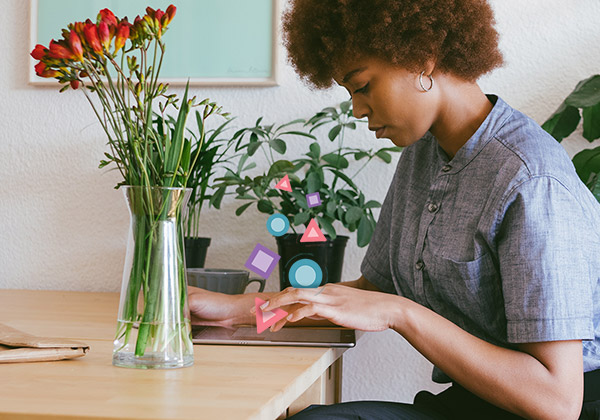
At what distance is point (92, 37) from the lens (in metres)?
0.76

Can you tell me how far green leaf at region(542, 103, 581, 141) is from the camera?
4.75 ft

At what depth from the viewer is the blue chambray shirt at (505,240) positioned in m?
0.87

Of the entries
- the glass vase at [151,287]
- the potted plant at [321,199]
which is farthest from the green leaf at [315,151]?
the glass vase at [151,287]

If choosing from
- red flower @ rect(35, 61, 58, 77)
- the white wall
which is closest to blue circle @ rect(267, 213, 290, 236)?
red flower @ rect(35, 61, 58, 77)

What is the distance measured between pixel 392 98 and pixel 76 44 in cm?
50

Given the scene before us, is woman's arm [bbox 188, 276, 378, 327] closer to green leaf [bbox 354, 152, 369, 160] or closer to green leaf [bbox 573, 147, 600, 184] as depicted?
green leaf [bbox 354, 152, 369, 160]

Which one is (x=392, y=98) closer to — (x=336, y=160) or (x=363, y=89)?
(x=363, y=89)

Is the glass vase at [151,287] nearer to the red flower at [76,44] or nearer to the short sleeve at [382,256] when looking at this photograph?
the red flower at [76,44]

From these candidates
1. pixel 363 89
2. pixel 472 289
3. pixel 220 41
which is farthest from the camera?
pixel 220 41

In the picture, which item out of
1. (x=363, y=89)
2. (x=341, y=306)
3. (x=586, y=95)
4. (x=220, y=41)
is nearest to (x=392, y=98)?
(x=363, y=89)

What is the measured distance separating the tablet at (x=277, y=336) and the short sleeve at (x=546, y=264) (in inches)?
10.6

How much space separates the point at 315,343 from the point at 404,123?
378mm

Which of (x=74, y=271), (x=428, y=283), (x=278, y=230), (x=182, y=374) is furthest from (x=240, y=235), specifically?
(x=182, y=374)

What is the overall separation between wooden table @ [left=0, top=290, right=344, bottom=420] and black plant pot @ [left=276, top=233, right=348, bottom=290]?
37cm
